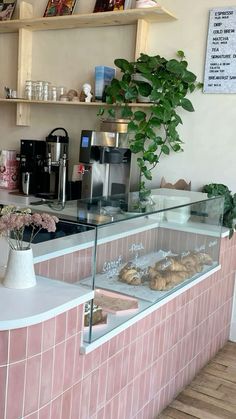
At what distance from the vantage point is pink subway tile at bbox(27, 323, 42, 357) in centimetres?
135

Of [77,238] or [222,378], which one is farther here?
[222,378]

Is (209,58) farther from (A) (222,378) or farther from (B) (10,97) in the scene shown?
(A) (222,378)

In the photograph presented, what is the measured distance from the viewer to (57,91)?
388 centimetres

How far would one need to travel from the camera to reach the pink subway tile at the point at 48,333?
55.0 inches

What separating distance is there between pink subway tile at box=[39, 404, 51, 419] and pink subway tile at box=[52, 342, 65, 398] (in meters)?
0.04

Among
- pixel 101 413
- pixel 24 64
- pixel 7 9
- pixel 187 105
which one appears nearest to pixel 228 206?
pixel 187 105

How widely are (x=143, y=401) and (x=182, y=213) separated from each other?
937 millimetres

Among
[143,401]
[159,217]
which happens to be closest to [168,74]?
[159,217]

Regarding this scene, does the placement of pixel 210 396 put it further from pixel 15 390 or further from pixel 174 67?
pixel 174 67

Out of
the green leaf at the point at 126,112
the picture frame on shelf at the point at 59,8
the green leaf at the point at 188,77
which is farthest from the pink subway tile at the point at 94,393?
the picture frame on shelf at the point at 59,8

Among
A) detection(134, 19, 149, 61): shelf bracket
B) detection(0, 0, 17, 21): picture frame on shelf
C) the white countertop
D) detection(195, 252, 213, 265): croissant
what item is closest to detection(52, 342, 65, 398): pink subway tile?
the white countertop

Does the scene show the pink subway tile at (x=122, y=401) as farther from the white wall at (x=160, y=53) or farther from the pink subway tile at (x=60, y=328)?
the white wall at (x=160, y=53)

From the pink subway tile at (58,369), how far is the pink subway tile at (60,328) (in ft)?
0.07

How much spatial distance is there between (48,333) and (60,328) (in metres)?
0.06
